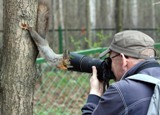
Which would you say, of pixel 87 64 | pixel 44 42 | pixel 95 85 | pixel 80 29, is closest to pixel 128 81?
pixel 95 85

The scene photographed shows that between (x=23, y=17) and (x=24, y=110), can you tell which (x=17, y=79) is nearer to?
(x=24, y=110)

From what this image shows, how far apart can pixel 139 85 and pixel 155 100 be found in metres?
0.12

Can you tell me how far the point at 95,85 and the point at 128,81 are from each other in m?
→ 0.41

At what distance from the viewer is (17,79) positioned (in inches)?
99.4

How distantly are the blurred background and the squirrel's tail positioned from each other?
15.0 inches

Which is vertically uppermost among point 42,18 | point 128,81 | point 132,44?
point 42,18

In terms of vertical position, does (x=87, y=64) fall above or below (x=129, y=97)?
above

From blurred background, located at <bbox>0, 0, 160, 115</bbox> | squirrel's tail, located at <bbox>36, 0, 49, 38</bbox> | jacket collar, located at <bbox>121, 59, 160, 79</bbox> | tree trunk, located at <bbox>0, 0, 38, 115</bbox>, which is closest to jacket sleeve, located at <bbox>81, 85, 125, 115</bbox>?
jacket collar, located at <bbox>121, 59, 160, 79</bbox>

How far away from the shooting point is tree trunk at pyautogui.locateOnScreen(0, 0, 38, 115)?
8.27 ft

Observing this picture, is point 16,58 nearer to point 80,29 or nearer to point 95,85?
point 95,85

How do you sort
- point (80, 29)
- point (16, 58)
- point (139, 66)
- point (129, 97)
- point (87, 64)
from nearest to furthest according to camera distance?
point (129, 97) → point (139, 66) → point (16, 58) → point (87, 64) → point (80, 29)

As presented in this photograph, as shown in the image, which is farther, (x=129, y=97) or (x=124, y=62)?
(x=124, y=62)

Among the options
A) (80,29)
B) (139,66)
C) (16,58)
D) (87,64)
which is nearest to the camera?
(139,66)

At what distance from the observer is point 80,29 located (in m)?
13.2
